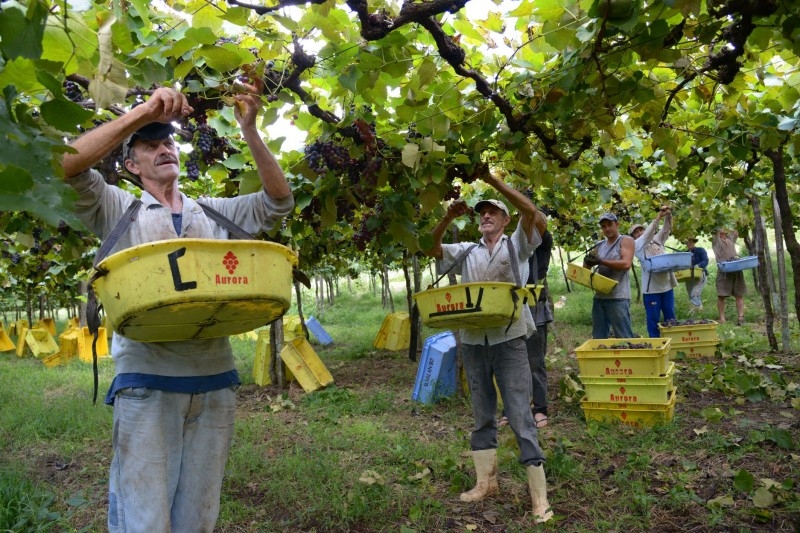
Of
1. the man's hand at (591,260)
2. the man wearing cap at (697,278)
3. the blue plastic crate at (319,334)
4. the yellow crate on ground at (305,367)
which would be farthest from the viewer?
the blue plastic crate at (319,334)

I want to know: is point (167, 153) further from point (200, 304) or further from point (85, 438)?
point (85, 438)

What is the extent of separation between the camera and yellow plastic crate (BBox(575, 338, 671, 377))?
4.19 m

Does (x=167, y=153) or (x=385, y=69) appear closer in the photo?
(x=167, y=153)

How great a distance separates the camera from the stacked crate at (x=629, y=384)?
→ 13.9ft

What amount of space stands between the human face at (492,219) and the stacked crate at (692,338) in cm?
464

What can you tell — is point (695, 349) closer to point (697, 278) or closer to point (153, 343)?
point (697, 278)

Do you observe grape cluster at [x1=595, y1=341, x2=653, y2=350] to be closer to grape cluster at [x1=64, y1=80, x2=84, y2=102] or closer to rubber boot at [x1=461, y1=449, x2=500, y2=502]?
rubber boot at [x1=461, y1=449, x2=500, y2=502]

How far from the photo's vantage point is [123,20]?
61.5 inches

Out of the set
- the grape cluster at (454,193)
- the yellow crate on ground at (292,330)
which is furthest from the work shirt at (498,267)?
the yellow crate on ground at (292,330)

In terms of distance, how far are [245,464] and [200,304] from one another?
2.94 metres

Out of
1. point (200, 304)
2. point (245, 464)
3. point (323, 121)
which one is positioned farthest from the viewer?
point (245, 464)

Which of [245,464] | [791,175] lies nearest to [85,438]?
[245,464]

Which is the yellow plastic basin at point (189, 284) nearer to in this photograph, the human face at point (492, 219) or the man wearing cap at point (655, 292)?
the human face at point (492, 219)

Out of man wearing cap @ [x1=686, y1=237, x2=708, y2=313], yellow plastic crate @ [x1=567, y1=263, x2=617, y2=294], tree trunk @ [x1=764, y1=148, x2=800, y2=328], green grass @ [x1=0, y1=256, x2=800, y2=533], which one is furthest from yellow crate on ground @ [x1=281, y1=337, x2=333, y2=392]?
man wearing cap @ [x1=686, y1=237, x2=708, y2=313]
